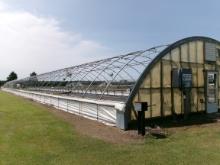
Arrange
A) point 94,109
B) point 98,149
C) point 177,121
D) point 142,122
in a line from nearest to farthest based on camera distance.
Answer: point 98,149 → point 142,122 → point 177,121 → point 94,109

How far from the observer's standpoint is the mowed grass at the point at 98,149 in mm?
6695

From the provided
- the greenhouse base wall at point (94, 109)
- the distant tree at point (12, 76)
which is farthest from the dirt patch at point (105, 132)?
the distant tree at point (12, 76)

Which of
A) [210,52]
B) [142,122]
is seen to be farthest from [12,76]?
[142,122]

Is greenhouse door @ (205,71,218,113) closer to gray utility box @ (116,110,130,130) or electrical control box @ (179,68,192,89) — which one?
electrical control box @ (179,68,192,89)

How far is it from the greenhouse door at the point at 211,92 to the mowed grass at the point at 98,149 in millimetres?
4102

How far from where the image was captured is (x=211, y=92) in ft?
47.6

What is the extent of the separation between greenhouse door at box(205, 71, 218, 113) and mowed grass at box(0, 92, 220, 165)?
13.5ft

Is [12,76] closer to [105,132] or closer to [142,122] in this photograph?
[105,132]

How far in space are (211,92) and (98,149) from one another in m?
9.05

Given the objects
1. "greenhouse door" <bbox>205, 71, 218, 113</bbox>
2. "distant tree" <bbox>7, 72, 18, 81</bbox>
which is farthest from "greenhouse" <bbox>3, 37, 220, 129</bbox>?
"distant tree" <bbox>7, 72, 18, 81</bbox>

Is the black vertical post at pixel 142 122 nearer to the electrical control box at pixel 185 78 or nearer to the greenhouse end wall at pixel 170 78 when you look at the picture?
the greenhouse end wall at pixel 170 78

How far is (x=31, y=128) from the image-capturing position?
1093 centimetres

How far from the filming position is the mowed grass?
6.70m

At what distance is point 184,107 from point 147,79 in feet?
8.95
